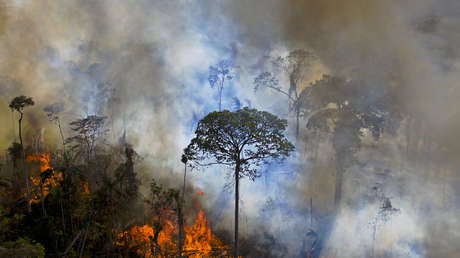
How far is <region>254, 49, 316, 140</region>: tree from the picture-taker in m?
24.9

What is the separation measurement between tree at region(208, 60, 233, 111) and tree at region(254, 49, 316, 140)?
9.89 ft

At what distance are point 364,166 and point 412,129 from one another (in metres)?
4.77

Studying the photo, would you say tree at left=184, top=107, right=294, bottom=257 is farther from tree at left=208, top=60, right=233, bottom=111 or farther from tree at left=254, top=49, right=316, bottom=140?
tree at left=208, top=60, right=233, bottom=111

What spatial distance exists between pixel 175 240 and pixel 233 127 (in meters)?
15.8

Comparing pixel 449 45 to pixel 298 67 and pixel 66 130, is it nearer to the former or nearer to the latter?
pixel 298 67

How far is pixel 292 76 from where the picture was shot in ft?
84.5

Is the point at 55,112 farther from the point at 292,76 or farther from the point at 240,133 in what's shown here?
the point at 292,76

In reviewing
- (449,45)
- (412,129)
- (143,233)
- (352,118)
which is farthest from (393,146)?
(143,233)

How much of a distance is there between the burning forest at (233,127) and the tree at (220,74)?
145 millimetres

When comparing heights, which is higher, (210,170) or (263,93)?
(263,93)

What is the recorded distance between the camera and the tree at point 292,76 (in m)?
24.9

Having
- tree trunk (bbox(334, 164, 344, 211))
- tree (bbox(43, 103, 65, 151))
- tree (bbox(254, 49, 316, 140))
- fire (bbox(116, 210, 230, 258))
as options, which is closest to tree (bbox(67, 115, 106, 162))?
tree (bbox(43, 103, 65, 151))

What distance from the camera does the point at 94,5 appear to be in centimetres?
2861

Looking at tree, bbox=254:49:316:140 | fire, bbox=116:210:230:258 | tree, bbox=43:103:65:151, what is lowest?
fire, bbox=116:210:230:258
